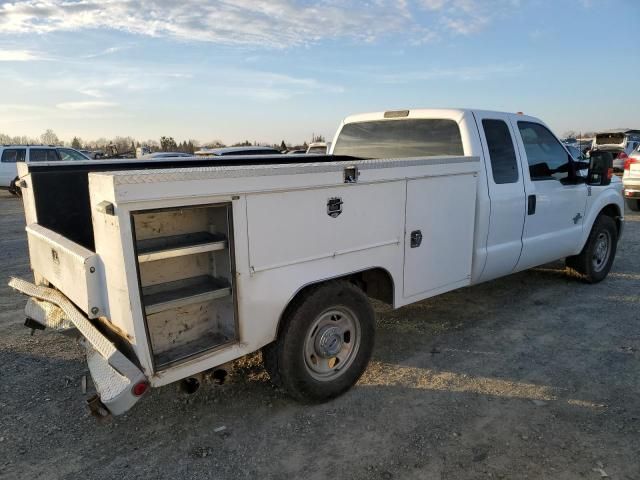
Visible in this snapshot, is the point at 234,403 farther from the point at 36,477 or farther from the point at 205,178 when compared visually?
the point at 205,178

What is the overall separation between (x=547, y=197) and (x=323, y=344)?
3.25 meters

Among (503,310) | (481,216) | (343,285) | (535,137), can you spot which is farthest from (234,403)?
(535,137)

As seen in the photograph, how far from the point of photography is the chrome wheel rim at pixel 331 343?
335 centimetres

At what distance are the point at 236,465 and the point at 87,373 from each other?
5.69 feet

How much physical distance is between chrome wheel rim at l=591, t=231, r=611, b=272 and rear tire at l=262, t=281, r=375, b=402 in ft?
13.4

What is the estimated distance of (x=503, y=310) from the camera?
17.7 ft

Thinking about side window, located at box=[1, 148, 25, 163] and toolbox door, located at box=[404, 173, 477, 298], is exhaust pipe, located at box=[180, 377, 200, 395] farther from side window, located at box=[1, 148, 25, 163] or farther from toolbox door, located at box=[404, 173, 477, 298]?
side window, located at box=[1, 148, 25, 163]

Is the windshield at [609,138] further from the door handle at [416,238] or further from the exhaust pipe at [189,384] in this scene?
the exhaust pipe at [189,384]

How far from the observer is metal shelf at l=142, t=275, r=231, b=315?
2.69 metres

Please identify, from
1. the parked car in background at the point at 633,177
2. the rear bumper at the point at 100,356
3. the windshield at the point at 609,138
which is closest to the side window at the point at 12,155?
the rear bumper at the point at 100,356

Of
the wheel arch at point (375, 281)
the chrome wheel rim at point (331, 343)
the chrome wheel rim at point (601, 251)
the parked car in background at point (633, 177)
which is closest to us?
the chrome wheel rim at point (331, 343)

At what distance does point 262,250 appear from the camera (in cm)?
291

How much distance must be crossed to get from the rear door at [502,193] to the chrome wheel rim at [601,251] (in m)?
1.96

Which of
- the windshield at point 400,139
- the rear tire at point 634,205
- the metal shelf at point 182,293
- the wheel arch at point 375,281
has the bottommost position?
the rear tire at point 634,205
